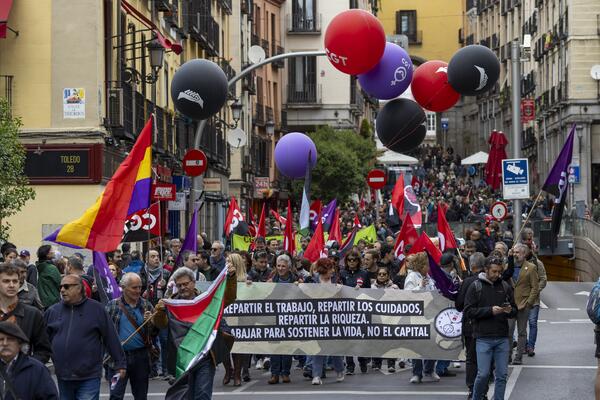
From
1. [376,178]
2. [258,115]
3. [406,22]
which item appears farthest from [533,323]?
[406,22]

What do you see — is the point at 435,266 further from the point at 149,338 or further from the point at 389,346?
the point at 149,338

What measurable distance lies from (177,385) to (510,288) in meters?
3.72

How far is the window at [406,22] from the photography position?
126875 millimetres

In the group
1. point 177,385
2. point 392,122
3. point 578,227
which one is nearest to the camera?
point 177,385

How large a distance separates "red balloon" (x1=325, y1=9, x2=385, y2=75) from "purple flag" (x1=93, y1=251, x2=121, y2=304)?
17.4ft

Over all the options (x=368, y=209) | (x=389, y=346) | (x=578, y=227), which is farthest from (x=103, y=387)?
(x=368, y=209)

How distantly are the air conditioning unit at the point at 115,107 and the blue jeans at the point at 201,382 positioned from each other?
1604 cm

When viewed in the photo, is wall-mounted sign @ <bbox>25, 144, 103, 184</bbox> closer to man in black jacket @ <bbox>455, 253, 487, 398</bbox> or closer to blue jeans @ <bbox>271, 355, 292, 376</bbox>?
blue jeans @ <bbox>271, 355, 292, 376</bbox>

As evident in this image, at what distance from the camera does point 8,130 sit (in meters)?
22.6

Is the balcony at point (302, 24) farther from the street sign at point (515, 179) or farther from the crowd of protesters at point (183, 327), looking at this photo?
the crowd of protesters at point (183, 327)

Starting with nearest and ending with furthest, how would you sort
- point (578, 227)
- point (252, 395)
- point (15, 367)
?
point (15, 367)
point (252, 395)
point (578, 227)

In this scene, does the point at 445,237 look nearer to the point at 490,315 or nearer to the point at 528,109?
the point at 490,315

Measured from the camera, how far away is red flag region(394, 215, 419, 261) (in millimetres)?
24172

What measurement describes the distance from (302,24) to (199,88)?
55.3 metres
